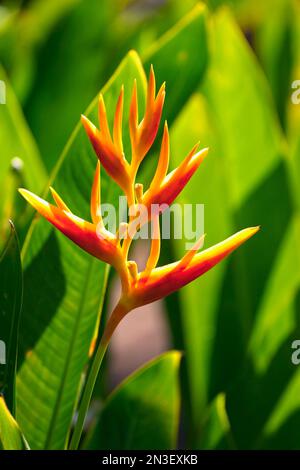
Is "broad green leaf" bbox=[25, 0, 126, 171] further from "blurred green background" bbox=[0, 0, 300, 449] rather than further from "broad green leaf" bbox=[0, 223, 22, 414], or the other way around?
"broad green leaf" bbox=[0, 223, 22, 414]

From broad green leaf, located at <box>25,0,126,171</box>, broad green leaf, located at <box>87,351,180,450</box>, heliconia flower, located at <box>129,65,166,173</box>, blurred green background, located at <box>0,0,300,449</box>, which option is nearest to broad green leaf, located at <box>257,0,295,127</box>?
blurred green background, located at <box>0,0,300,449</box>

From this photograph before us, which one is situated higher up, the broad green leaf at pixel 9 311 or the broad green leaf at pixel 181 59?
A: the broad green leaf at pixel 181 59

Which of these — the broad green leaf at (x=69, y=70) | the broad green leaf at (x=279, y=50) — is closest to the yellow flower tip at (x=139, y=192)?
the broad green leaf at (x=69, y=70)

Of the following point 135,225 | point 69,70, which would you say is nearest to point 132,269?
point 135,225

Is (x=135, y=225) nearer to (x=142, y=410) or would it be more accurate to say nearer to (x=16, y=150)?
(x=142, y=410)

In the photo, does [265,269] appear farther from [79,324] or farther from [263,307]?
[79,324]

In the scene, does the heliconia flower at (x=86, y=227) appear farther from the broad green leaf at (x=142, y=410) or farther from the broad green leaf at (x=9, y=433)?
the broad green leaf at (x=142, y=410)
